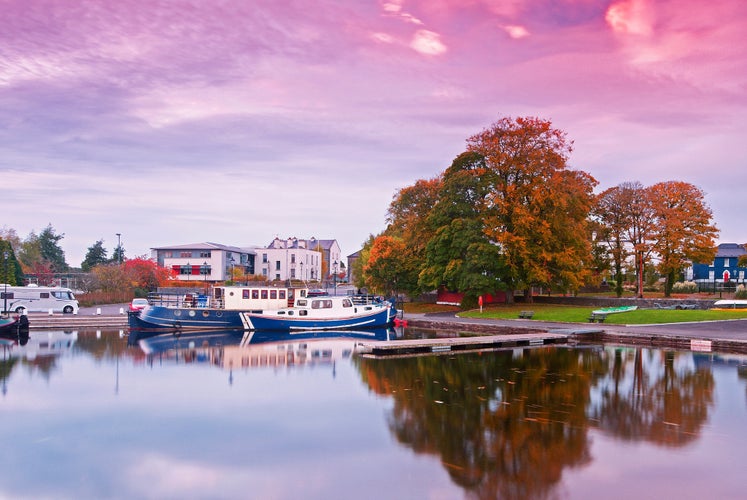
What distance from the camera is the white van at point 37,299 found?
4597cm

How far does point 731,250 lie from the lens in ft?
289

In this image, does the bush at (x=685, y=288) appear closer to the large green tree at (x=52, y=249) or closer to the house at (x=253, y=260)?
the house at (x=253, y=260)

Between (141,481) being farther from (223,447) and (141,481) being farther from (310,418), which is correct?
(310,418)

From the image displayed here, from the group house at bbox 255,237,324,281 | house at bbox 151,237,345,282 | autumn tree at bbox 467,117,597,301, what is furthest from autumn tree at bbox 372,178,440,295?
house at bbox 255,237,324,281

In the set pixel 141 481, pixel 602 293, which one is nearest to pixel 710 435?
pixel 141 481

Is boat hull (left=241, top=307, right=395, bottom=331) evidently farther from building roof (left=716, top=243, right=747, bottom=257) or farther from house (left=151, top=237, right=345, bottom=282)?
building roof (left=716, top=243, right=747, bottom=257)

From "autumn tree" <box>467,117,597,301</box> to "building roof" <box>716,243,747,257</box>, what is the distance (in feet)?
156

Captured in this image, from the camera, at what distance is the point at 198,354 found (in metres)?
29.9

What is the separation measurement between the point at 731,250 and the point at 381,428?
89.3 meters

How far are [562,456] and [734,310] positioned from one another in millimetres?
30660

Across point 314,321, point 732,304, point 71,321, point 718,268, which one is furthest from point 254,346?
point 718,268

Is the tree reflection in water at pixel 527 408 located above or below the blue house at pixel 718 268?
below

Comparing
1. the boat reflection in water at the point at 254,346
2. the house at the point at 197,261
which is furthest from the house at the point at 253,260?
the boat reflection in water at the point at 254,346

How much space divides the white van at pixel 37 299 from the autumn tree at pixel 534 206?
1304 inches
